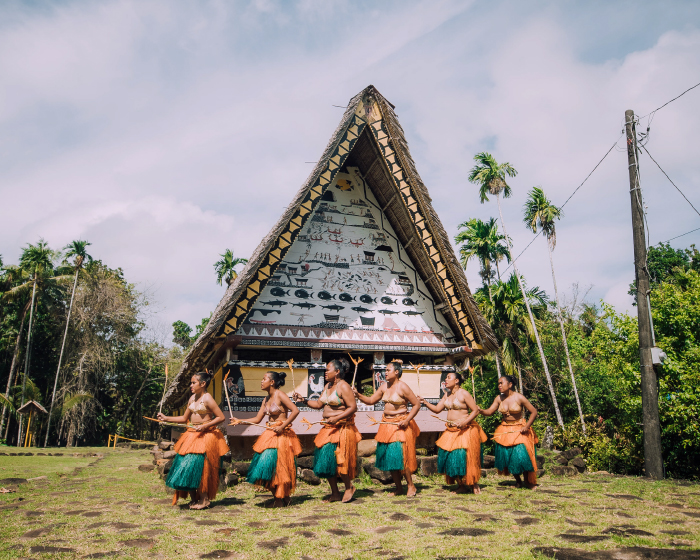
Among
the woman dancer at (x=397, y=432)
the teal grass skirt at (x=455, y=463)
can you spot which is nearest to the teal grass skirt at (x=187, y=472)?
the woman dancer at (x=397, y=432)

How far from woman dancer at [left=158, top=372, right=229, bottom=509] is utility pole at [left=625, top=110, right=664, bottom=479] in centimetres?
750

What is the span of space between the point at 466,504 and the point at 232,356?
5.19 metres

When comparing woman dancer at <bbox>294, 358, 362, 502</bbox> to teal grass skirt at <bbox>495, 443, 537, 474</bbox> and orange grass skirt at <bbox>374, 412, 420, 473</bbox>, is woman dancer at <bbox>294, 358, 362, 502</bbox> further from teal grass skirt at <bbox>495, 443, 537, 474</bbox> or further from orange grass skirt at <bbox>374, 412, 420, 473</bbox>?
teal grass skirt at <bbox>495, 443, 537, 474</bbox>

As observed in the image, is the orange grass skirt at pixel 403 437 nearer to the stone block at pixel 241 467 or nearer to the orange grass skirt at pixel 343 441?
the orange grass skirt at pixel 343 441

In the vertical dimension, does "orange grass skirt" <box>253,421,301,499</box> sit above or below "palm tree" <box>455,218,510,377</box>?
below

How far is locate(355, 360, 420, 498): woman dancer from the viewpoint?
262 inches

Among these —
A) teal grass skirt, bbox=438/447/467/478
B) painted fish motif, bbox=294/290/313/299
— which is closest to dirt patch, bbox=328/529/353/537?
teal grass skirt, bbox=438/447/467/478

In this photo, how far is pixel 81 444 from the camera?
120 ft

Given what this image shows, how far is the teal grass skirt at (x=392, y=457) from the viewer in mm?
6602

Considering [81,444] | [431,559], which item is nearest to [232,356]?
[431,559]

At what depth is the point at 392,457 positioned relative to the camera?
665 cm

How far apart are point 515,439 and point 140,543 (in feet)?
16.9

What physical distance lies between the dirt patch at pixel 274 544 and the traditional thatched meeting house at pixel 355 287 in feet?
15.9

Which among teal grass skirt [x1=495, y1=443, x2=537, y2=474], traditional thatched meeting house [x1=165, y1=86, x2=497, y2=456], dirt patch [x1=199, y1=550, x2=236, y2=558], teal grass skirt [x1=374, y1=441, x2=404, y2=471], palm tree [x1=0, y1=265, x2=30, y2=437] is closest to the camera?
dirt patch [x1=199, y1=550, x2=236, y2=558]
